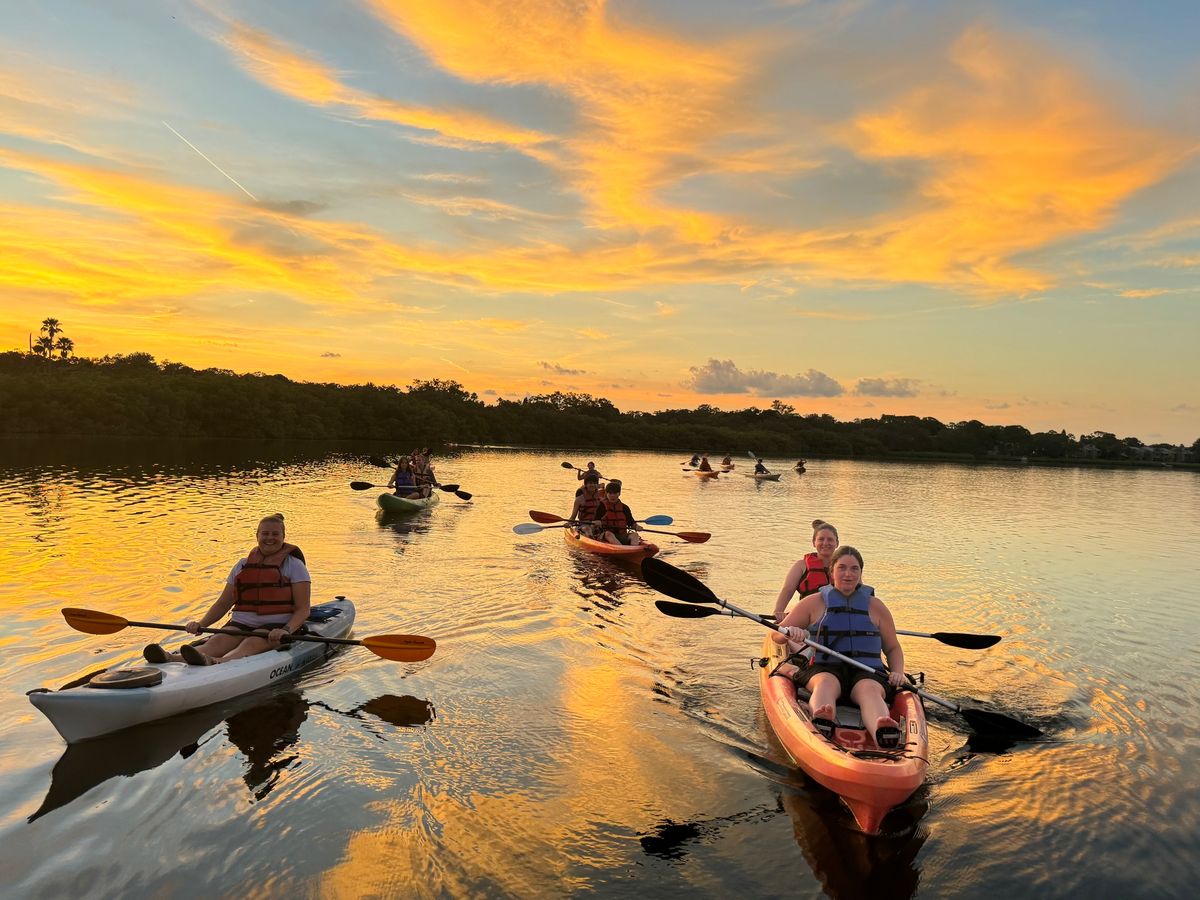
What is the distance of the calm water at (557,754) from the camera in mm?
5121

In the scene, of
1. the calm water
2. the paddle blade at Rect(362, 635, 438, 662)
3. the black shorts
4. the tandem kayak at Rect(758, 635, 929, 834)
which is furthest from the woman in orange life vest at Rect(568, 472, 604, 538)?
the black shorts

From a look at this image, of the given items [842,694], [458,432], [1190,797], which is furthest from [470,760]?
[458,432]

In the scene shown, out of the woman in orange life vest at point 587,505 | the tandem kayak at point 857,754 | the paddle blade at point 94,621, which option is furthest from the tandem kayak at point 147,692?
the woman in orange life vest at point 587,505

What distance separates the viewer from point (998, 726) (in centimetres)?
767

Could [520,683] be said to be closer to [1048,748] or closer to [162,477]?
[1048,748]

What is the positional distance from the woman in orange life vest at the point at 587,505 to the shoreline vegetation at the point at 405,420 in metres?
67.4

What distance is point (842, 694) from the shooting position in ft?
21.8

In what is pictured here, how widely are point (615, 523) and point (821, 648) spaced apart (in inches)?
439

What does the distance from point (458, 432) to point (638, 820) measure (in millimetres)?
111390

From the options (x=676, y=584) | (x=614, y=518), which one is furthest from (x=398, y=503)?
(x=676, y=584)

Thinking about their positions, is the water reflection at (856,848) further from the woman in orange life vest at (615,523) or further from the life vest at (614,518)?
the life vest at (614,518)

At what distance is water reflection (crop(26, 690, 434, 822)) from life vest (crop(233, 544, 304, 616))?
965 mm

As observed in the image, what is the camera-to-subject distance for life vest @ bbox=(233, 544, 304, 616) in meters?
8.12

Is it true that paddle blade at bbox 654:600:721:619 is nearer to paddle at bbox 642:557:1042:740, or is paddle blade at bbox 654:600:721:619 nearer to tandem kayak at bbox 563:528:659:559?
paddle at bbox 642:557:1042:740
